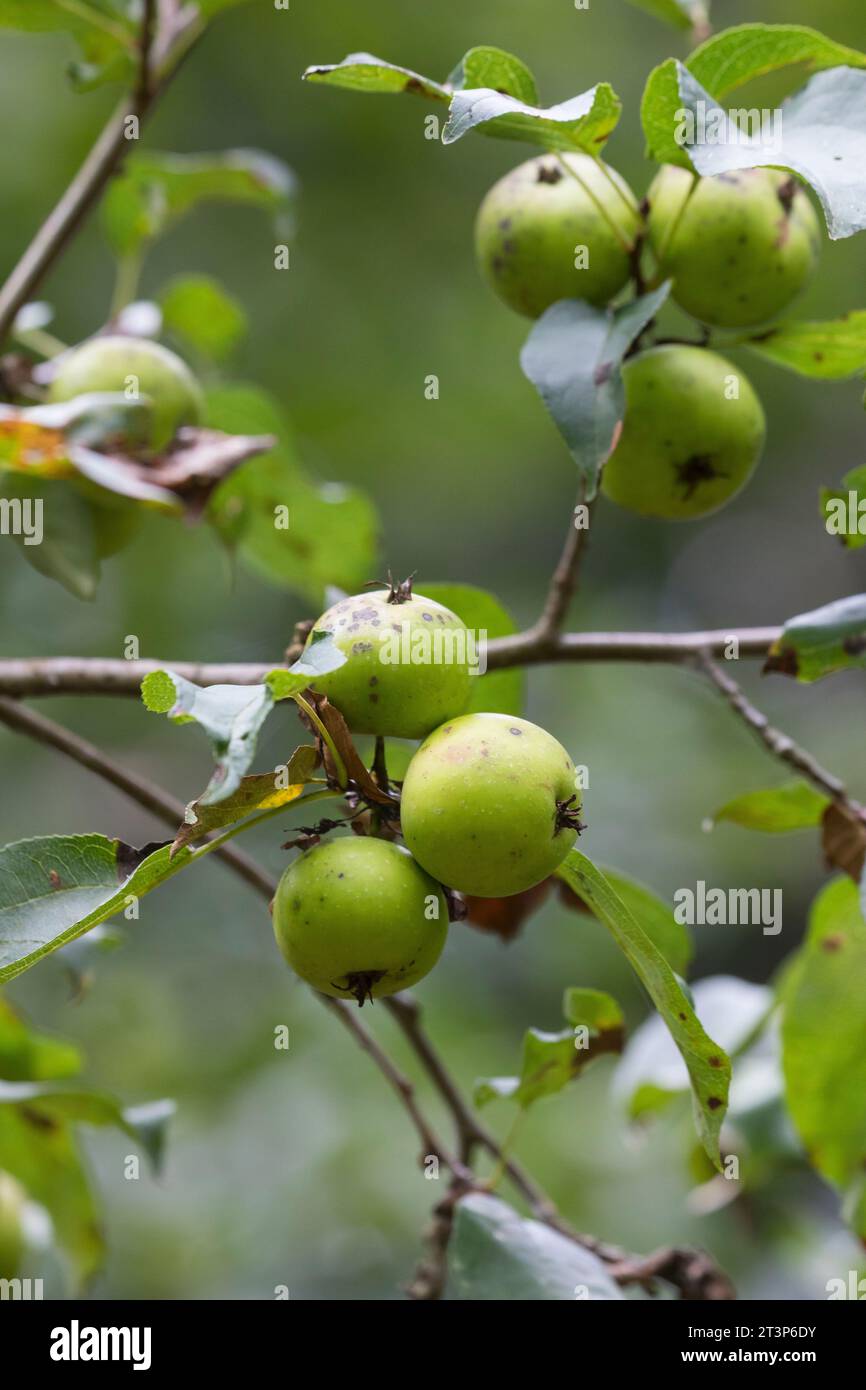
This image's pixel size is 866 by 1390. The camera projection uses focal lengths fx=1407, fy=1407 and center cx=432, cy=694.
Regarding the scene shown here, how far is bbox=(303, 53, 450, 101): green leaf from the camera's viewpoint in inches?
47.6

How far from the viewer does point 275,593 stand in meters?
4.97

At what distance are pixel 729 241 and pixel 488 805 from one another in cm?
72

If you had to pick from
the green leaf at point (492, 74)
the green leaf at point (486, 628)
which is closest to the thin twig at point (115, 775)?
the green leaf at point (486, 628)

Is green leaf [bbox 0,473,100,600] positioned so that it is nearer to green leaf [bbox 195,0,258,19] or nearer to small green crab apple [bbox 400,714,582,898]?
green leaf [bbox 195,0,258,19]

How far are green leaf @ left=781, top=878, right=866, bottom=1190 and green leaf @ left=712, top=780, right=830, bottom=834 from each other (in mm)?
196

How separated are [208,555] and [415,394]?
95 cm

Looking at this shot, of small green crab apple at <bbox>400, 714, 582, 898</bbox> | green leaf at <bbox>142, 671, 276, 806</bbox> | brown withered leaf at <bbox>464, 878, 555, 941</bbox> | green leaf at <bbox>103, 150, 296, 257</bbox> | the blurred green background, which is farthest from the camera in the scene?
the blurred green background

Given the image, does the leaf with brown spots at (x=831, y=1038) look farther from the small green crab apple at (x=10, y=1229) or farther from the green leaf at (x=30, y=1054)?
the small green crab apple at (x=10, y=1229)

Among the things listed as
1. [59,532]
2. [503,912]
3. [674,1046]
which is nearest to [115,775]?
[59,532]

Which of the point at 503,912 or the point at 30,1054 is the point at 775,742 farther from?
the point at 30,1054

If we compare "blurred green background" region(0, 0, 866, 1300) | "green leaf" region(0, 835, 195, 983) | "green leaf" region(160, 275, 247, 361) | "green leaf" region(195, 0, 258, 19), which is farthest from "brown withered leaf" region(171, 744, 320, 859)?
"blurred green background" region(0, 0, 866, 1300)

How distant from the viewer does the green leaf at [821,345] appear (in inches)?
58.2

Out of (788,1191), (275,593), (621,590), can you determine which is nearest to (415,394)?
(275,593)

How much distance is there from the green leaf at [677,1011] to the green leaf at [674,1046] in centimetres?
94
